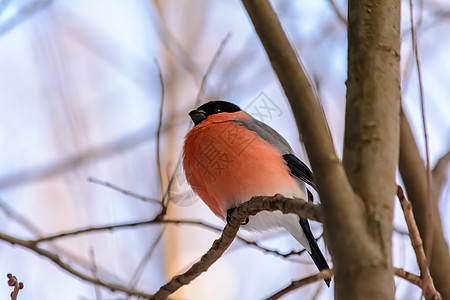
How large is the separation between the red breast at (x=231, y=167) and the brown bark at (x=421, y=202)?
0.50m

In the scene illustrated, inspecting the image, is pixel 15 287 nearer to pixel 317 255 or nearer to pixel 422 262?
pixel 422 262

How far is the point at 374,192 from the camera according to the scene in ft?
3.91

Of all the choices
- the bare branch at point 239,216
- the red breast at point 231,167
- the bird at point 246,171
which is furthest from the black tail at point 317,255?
the bare branch at point 239,216

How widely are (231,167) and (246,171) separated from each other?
0.22 ft

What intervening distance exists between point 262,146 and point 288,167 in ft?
0.50

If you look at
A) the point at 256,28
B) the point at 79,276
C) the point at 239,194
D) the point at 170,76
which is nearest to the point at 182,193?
the point at 239,194

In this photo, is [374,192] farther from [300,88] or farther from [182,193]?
[182,193]

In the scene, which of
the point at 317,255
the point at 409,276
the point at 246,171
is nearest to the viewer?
the point at 409,276

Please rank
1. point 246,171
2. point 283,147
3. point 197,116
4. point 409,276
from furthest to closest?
point 197,116, point 283,147, point 246,171, point 409,276

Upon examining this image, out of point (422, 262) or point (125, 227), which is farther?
point (125, 227)

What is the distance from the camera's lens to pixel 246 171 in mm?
2455

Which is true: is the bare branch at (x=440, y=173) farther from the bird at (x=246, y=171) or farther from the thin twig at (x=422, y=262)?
the thin twig at (x=422, y=262)

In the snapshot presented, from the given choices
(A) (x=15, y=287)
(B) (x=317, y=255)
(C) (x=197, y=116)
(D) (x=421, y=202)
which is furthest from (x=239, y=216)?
(C) (x=197, y=116)

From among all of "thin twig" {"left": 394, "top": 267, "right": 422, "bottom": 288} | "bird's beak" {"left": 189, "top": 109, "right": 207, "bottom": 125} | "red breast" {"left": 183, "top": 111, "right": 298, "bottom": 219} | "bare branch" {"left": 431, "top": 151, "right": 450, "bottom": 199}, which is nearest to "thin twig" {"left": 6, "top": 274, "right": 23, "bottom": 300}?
"thin twig" {"left": 394, "top": 267, "right": 422, "bottom": 288}
